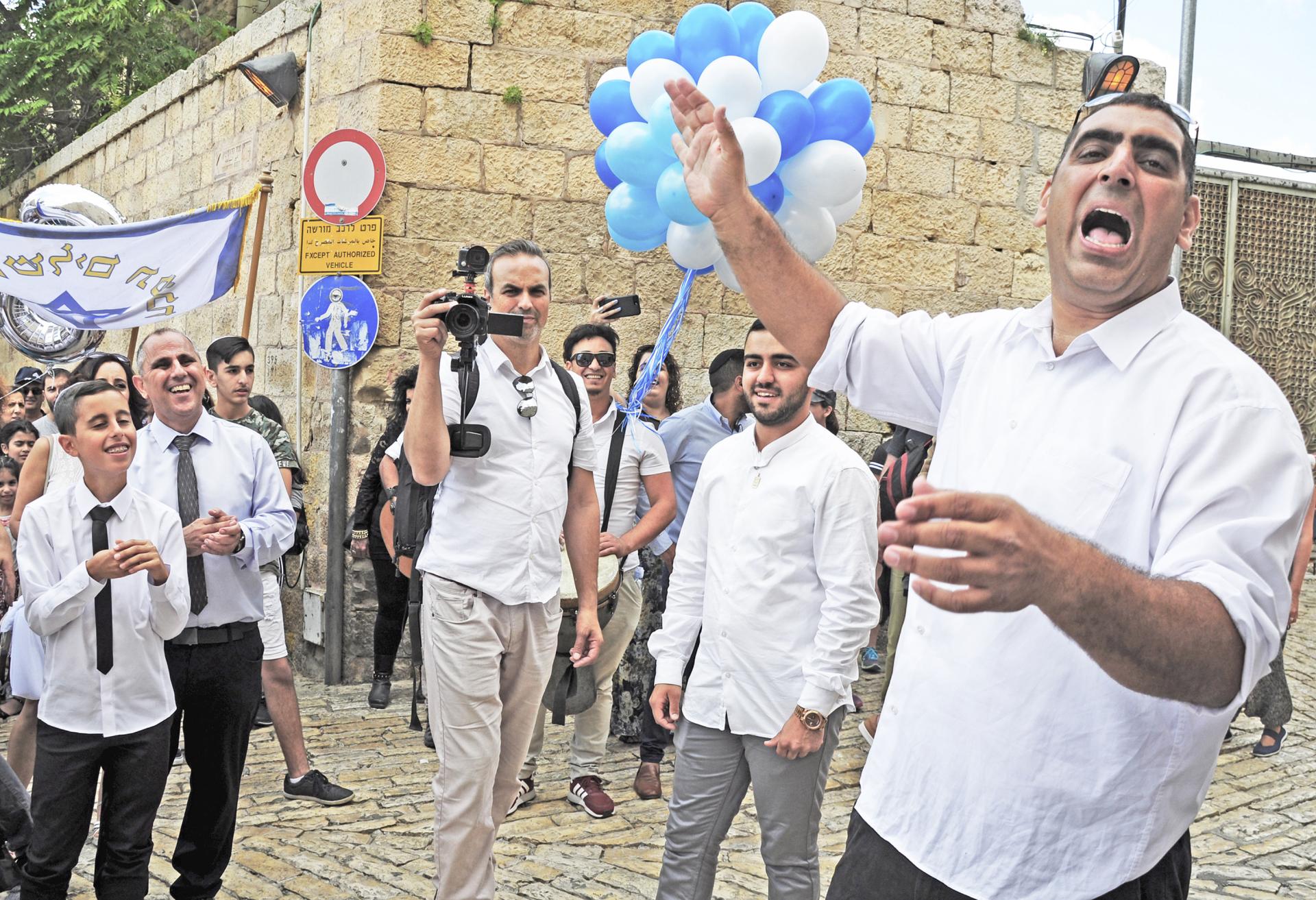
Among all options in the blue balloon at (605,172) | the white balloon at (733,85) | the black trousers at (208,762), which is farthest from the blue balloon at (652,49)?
A: the black trousers at (208,762)

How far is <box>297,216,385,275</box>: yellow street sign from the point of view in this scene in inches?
309

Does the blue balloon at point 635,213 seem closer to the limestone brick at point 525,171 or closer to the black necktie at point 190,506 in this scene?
the black necktie at point 190,506

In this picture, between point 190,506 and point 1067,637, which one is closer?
point 1067,637

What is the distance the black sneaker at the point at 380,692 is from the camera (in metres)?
7.30

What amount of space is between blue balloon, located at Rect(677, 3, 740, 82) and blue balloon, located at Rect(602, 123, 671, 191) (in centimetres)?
33

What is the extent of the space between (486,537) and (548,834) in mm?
1758

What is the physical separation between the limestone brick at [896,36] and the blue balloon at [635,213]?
4.46 meters

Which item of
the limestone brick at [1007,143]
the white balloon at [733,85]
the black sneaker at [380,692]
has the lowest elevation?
the black sneaker at [380,692]

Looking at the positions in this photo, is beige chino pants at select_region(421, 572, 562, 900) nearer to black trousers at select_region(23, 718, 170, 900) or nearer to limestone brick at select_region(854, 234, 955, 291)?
black trousers at select_region(23, 718, 170, 900)

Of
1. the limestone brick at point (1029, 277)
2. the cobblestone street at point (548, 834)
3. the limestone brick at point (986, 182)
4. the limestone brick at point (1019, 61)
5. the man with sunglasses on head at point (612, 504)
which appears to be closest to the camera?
the cobblestone street at point (548, 834)

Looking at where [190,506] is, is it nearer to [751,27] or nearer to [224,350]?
[224,350]

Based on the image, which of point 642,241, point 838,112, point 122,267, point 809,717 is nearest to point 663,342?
point 642,241

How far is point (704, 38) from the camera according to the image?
16.3 feet

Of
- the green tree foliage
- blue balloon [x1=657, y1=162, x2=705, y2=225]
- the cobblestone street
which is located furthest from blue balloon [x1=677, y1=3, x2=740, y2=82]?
the green tree foliage
